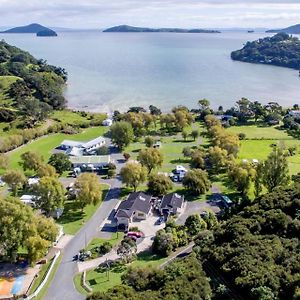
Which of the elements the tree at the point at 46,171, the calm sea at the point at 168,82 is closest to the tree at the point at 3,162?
the tree at the point at 46,171

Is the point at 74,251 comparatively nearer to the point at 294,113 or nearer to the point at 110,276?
the point at 110,276

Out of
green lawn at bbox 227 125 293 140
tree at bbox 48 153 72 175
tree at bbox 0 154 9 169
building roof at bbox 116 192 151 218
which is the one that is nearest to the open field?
tree at bbox 0 154 9 169

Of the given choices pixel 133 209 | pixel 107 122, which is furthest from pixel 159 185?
pixel 107 122

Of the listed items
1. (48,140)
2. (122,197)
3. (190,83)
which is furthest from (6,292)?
(190,83)

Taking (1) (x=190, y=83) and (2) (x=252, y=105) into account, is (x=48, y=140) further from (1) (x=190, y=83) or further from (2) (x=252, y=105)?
(1) (x=190, y=83)

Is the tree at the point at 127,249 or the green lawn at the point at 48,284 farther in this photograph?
the tree at the point at 127,249

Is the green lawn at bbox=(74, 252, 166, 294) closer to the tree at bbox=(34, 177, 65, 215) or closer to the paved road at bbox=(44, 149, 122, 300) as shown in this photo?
the paved road at bbox=(44, 149, 122, 300)

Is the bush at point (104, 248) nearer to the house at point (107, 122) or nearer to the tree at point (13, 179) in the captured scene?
the tree at point (13, 179)
